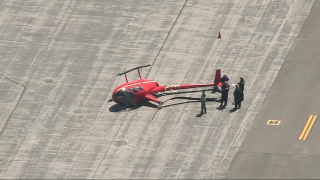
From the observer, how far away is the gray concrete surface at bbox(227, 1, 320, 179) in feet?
169

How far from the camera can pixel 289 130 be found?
5459 cm

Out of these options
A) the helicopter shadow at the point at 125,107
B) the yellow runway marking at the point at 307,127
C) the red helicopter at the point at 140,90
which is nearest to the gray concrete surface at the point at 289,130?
the yellow runway marking at the point at 307,127

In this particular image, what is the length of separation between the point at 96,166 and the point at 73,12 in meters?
16.8

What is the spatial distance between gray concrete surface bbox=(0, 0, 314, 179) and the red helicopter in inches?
30.2

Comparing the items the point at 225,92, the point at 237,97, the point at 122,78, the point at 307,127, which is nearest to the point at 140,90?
the point at 122,78

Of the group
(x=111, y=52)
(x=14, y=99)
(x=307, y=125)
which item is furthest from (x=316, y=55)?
(x=14, y=99)

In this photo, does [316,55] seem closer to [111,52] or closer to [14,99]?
[111,52]

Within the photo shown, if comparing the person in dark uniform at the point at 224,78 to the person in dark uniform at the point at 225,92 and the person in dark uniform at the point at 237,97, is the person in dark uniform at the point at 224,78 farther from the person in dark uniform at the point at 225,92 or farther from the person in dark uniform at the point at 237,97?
the person in dark uniform at the point at 237,97

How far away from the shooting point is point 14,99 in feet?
194

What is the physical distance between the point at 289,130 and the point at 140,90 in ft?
29.0

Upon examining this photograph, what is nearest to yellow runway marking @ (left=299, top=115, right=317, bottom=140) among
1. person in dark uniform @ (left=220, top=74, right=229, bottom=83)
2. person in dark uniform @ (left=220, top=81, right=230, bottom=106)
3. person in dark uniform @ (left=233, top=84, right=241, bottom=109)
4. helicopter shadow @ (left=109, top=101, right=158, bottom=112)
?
person in dark uniform @ (left=233, top=84, right=241, bottom=109)

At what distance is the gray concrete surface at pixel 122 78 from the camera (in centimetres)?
5369

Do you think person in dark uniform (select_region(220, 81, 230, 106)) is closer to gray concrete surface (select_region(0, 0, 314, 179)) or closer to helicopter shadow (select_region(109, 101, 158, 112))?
gray concrete surface (select_region(0, 0, 314, 179))

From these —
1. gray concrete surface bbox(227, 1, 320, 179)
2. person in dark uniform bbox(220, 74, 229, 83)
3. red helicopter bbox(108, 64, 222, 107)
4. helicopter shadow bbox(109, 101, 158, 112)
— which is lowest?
helicopter shadow bbox(109, 101, 158, 112)
